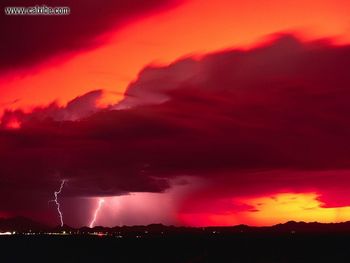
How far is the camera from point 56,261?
130 metres

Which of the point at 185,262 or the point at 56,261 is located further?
the point at 56,261

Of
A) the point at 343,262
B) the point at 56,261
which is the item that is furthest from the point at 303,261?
the point at 56,261

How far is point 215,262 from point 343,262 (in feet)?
71.9

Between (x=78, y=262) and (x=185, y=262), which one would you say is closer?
(x=185, y=262)

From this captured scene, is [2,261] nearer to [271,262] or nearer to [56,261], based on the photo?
[56,261]

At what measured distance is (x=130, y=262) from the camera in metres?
123

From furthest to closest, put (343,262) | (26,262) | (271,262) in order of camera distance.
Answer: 1. (26,262)
2. (343,262)
3. (271,262)

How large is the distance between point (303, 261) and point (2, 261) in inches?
2028

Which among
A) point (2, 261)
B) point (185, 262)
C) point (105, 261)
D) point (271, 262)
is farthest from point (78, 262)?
point (271, 262)

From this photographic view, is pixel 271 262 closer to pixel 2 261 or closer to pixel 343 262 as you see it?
pixel 343 262

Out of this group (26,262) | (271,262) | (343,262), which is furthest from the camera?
(26,262)

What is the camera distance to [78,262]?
12669 centimetres

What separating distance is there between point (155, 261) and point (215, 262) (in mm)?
15506

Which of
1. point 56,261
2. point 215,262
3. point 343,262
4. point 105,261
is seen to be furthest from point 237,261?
point 56,261
